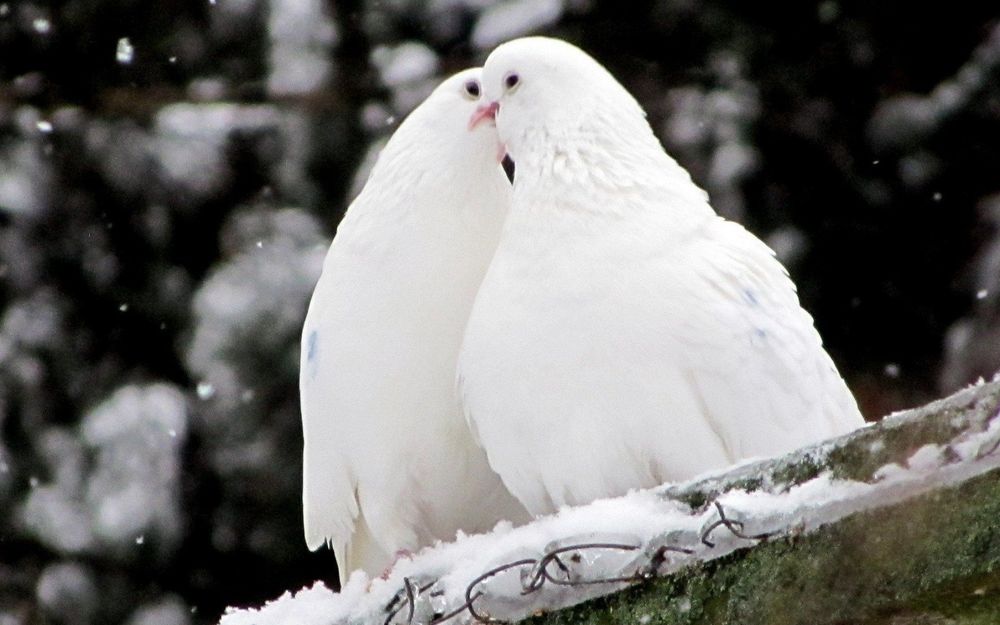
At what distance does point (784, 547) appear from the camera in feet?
7.09

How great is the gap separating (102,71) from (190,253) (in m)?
0.77

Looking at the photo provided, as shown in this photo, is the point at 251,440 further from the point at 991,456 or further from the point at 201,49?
the point at 991,456

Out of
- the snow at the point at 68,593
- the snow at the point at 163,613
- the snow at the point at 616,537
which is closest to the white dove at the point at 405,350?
the snow at the point at 616,537

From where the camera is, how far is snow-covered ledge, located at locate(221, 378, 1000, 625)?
1.99 metres

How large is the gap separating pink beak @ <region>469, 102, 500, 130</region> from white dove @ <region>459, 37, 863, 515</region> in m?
0.28

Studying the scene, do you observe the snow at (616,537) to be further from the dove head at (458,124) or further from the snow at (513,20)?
the snow at (513,20)

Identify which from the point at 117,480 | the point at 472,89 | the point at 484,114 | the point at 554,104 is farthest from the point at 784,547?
the point at 117,480

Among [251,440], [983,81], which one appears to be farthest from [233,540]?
[983,81]

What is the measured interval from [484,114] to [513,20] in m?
2.90

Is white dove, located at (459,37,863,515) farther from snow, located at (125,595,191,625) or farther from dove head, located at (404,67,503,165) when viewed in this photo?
snow, located at (125,595,191,625)

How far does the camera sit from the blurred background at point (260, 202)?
5.58 m

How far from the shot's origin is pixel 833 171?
18.6ft

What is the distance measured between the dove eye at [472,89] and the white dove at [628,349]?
16.4 inches

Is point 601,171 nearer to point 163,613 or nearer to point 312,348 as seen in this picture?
point 312,348
